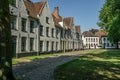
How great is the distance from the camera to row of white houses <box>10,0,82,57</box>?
100 ft

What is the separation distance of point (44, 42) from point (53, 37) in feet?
19.2

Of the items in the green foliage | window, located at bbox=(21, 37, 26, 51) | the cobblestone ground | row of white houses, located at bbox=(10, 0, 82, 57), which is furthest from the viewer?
the green foliage

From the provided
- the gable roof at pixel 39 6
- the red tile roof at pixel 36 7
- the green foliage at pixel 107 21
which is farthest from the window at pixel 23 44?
the green foliage at pixel 107 21

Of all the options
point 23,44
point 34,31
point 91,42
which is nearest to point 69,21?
point 34,31

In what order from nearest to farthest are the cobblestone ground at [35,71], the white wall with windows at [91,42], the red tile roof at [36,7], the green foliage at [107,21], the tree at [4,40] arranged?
the tree at [4,40]
the cobblestone ground at [35,71]
the red tile roof at [36,7]
the green foliage at [107,21]
the white wall with windows at [91,42]

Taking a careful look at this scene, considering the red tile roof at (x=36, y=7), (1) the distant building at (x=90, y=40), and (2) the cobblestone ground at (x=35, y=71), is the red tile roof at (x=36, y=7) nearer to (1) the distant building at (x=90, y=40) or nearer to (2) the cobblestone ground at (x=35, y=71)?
(2) the cobblestone ground at (x=35, y=71)

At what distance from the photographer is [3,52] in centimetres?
891

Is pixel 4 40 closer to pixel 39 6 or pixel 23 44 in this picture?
pixel 23 44

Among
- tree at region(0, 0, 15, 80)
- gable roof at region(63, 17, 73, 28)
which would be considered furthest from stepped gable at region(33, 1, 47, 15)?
tree at region(0, 0, 15, 80)

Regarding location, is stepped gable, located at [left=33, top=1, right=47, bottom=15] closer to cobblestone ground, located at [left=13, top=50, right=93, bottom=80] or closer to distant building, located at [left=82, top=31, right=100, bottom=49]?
cobblestone ground, located at [left=13, top=50, right=93, bottom=80]

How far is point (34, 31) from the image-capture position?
121 ft

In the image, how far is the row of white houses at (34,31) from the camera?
30594mm

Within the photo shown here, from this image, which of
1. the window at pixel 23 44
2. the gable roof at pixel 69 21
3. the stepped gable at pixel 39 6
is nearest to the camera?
the window at pixel 23 44

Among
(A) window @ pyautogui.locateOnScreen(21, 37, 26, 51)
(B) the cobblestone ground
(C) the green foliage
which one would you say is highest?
(C) the green foliage
